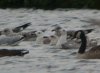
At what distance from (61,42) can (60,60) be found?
261 cm

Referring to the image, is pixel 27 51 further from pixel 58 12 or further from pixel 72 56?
pixel 58 12

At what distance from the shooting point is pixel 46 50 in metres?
18.2
